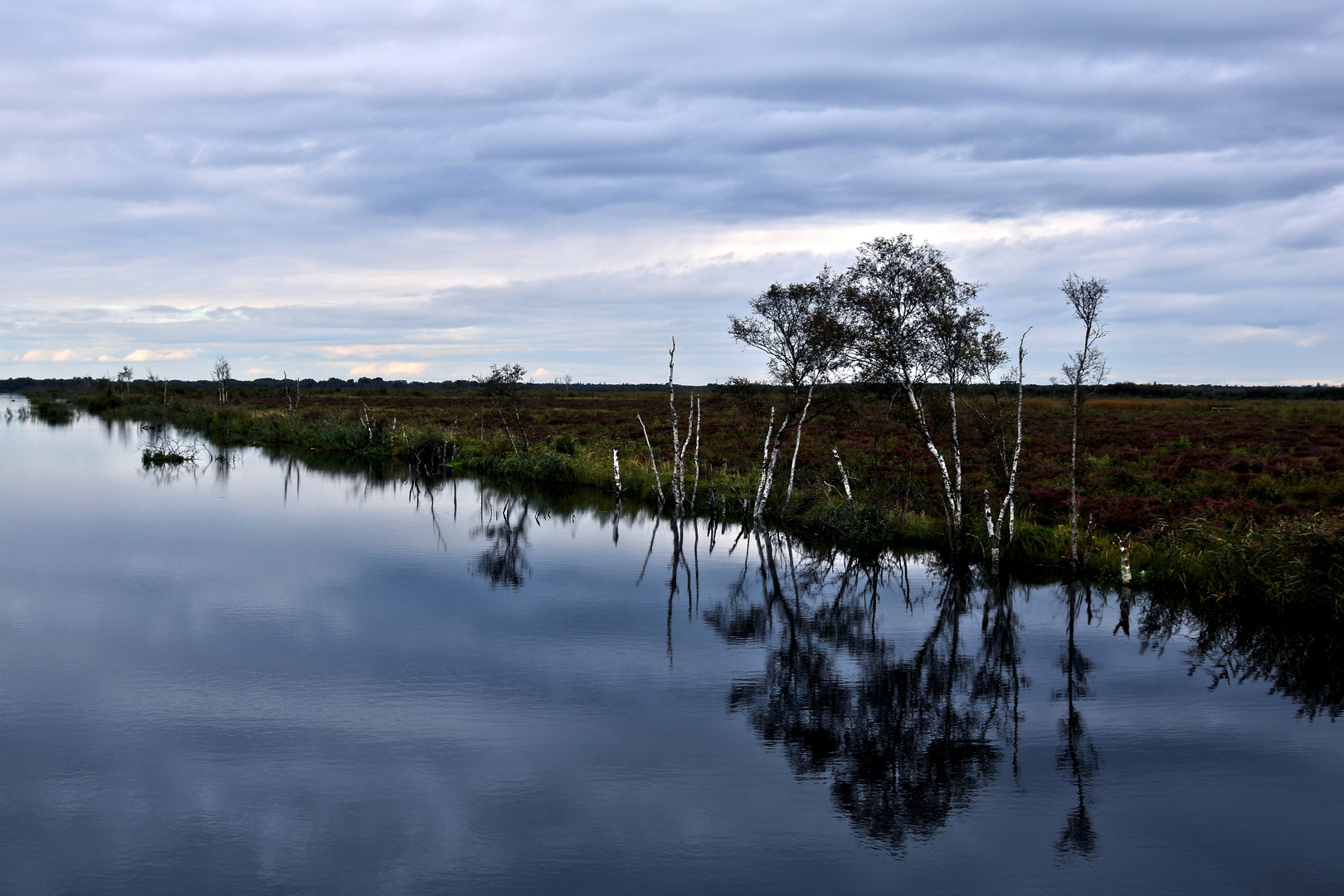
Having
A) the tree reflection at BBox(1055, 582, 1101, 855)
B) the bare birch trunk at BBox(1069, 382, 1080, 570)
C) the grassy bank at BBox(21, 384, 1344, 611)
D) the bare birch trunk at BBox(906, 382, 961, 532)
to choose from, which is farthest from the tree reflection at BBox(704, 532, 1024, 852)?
the grassy bank at BBox(21, 384, 1344, 611)

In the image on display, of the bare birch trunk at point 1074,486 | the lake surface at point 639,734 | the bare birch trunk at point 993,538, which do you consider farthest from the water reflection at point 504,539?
the bare birch trunk at point 1074,486

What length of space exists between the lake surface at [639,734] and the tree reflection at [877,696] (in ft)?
0.21

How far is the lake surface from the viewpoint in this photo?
26.5 feet

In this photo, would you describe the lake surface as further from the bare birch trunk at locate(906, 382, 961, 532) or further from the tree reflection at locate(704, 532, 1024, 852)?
the bare birch trunk at locate(906, 382, 961, 532)

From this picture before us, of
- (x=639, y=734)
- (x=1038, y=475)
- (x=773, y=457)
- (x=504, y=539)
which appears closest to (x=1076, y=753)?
(x=639, y=734)

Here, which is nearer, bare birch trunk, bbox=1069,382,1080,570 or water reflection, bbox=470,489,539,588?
bare birch trunk, bbox=1069,382,1080,570

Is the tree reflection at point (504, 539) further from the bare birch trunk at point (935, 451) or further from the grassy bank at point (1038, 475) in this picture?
the bare birch trunk at point (935, 451)

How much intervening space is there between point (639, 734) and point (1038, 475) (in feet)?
73.6

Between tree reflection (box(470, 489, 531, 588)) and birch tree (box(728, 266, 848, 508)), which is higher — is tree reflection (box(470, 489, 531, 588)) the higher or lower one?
the lower one

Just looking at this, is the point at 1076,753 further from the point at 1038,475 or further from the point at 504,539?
the point at 1038,475

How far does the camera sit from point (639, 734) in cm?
1091

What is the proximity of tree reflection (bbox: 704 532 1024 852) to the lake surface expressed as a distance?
0.06m

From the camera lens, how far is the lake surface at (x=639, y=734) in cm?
809

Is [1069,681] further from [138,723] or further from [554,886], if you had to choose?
[138,723]
